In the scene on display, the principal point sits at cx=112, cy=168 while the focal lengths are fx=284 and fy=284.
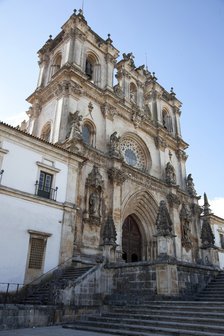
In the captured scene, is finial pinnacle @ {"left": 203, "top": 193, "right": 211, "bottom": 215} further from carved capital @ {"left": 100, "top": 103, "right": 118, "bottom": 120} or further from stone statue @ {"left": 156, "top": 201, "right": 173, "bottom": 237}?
stone statue @ {"left": 156, "top": 201, "right": 173, "bottom": 237}

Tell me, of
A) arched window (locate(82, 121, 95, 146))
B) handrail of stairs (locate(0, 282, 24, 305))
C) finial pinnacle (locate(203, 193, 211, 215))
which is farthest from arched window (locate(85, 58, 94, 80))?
handrail of stairs (locate(0, 282, 24, 305))

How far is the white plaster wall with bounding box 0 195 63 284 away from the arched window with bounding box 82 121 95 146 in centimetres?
821

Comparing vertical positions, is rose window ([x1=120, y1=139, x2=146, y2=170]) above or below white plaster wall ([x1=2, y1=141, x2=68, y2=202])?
above

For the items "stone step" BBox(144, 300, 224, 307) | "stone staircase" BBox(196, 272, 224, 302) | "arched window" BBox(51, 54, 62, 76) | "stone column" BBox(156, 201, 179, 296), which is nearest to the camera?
"stone step" BBox(144, 300, 224, 307)

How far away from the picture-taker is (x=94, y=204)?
19234 millimetres

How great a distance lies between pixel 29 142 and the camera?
1609 centimetres

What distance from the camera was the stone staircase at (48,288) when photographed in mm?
11664

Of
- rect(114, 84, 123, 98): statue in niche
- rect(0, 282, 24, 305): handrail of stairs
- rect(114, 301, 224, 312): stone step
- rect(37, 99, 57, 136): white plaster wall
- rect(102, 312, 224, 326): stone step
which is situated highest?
rect(114, 84, 123, 98): statue in niche

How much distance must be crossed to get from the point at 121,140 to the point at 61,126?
660cm

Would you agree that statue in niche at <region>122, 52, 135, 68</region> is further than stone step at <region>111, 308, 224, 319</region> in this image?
Yes

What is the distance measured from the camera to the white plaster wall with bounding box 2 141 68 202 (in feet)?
48.3

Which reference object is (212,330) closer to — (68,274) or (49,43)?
(68,274)

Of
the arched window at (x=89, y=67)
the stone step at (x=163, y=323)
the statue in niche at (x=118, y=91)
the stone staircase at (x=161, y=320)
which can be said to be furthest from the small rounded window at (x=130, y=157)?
the stone step at (x=163, y=323)

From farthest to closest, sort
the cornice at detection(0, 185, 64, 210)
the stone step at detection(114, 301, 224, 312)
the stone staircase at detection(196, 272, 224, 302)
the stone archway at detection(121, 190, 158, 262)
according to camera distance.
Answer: the stone archway at detection(121, 190, 158, 262), the cornice at detection(0, 185, 64, 210), the stone staircase at detection(196, 272, 224, 302), the stone step at detection(114, 301, 224, 312)
